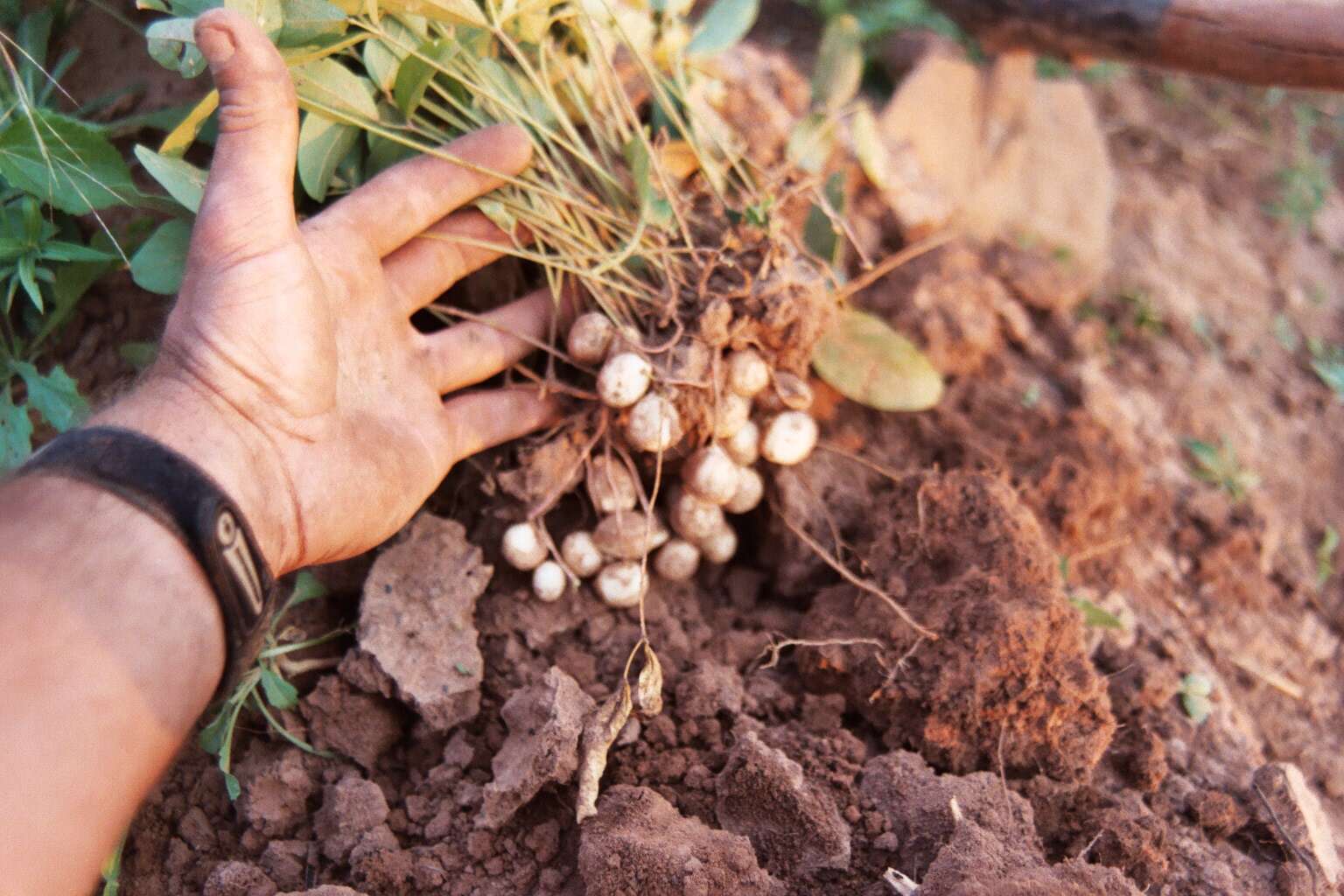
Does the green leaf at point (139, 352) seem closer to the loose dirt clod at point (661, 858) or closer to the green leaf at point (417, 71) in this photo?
the green leaf at point (417, 71)

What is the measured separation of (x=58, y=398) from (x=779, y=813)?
1213mm

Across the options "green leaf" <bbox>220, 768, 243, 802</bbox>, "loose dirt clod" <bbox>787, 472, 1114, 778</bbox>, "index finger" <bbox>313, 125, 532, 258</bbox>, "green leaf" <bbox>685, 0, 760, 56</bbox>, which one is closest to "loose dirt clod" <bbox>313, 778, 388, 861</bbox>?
"green leaf" <bbox>220, 768, 243, 802</bbox>

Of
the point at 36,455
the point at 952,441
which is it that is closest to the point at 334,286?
the point at 36,455

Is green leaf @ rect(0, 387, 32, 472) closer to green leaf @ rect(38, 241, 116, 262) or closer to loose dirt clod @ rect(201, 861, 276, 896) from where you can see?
green leaf @ rect(38, 241, 116, 262)

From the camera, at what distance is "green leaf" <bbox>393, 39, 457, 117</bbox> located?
4.94ft

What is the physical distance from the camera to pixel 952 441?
1.93m

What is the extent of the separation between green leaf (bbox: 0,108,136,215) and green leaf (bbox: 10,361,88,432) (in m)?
0.25

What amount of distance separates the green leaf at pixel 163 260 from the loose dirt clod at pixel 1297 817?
1.77m

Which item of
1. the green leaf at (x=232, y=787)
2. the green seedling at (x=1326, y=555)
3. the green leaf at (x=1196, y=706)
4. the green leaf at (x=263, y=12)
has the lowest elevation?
the green seedling at (x=1326, y=555)

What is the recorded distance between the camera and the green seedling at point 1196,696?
5.42ft

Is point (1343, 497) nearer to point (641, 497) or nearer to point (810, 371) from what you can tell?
point (810, 371)

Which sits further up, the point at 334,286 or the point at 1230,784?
the point at 334,286

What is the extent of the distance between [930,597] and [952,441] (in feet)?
1.49

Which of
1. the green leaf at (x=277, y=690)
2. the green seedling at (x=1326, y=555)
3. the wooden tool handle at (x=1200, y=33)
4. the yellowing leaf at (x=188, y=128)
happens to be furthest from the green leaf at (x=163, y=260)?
the green seedling at (x=1326, y=555)
